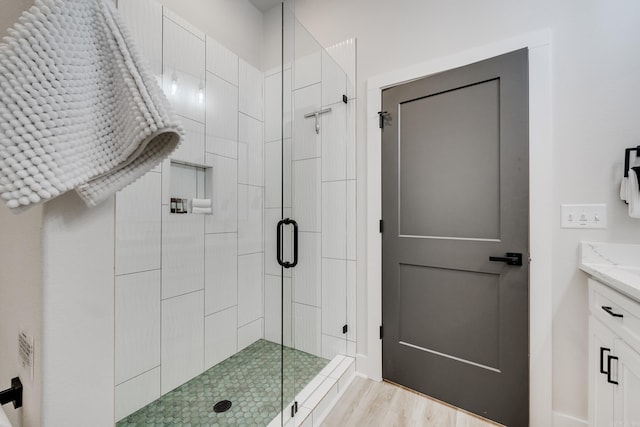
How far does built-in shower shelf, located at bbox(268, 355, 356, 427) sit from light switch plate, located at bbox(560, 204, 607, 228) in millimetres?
1580

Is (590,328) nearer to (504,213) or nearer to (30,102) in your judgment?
(504,213)

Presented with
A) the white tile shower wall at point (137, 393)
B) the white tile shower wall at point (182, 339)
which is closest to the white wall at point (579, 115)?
the white tile shower wall at point (182, 339)

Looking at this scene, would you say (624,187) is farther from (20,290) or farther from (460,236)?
(20,290)

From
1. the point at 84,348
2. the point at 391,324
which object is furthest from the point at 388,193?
the point at 84,348

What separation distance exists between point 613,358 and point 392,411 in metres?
1.07

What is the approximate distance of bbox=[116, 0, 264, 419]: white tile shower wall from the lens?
1.41 meters

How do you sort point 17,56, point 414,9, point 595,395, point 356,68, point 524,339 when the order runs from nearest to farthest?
point 17,56 → point 595,395 → point 524,339 → point 414,9 → point 356,68

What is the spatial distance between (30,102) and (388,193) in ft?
5.63

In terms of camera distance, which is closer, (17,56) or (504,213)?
(17,56)

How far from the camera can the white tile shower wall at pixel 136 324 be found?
135 centimetres

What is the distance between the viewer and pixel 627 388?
3.19 feet

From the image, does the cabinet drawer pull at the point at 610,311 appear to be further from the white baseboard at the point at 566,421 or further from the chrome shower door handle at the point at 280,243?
the chrome shower door handle at the point at 280,243

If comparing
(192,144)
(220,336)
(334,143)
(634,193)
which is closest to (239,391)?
(220,336)

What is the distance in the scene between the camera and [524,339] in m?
1.43
